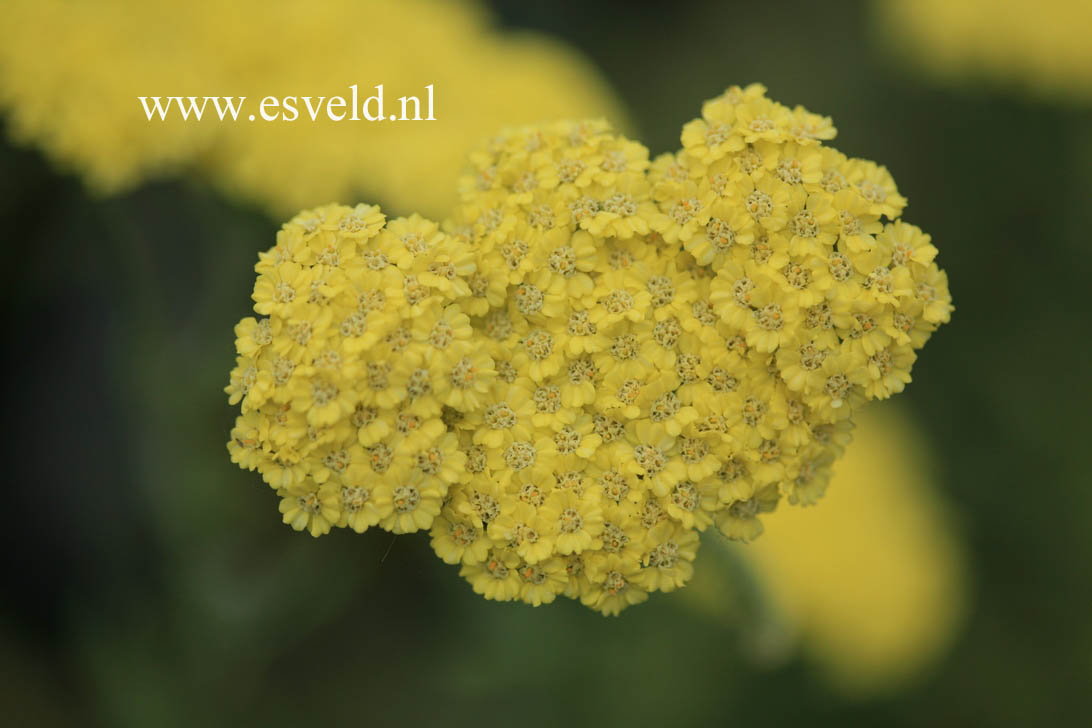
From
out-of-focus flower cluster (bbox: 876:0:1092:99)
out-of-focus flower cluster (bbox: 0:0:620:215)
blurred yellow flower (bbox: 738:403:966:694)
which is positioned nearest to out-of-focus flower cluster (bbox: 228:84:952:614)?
out-of-focus flower cluster (bbox: 0:0:620:215)

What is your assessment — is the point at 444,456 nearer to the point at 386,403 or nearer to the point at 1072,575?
the point at 386,403

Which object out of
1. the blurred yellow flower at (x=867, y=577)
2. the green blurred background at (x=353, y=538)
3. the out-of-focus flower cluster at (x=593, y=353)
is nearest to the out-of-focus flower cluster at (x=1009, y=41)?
the green blurred background at (x=353, y=538)

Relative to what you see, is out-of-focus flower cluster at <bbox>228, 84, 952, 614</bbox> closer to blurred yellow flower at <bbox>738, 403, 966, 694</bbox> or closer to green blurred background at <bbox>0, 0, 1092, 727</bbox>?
green blurred background at <bbox>0, 0, 1092, 727</bbox>

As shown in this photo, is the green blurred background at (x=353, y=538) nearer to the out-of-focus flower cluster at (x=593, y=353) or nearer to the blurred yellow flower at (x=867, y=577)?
the blurred yellow flower at (x=867, y=577)

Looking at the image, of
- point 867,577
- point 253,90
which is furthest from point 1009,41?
point 253,90

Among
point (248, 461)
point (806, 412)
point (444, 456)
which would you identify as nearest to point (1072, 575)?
point (806, 412)

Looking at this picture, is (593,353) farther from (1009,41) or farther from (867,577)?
(1009,41)
